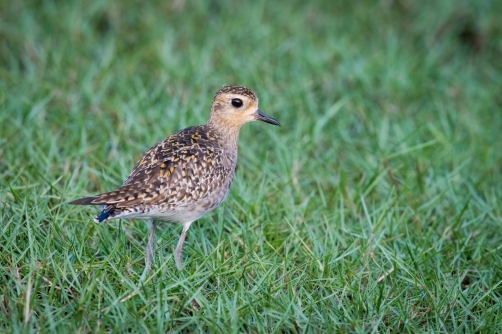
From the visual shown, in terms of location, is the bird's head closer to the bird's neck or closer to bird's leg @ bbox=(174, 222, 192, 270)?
the bird's neck

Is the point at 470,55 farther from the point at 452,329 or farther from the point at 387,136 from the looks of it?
the point at 452,329

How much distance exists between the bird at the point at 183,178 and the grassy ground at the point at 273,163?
322 millimetres

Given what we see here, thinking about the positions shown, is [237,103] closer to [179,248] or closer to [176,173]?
[176,173]

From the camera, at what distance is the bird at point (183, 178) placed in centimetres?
516

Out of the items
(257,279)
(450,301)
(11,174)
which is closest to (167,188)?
(257,279)

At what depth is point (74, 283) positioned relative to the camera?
5004 millimetres

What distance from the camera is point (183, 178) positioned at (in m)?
5.45

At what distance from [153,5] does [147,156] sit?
4745mm

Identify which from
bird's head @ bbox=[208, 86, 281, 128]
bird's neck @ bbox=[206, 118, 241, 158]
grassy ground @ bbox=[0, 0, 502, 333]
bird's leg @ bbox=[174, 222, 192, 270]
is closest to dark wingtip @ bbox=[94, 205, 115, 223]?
grassy ground @ bbox=[0, 0, 502, 333]

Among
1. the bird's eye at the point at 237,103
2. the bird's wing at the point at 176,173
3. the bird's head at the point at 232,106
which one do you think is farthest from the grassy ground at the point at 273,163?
the bird's eye at the point at 237,103

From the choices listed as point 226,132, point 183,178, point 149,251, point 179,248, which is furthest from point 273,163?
point 149,251

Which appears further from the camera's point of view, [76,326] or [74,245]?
[74,245]

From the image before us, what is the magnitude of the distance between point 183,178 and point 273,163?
1.99 metres

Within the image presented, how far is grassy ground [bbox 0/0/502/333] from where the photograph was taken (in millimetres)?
4977
